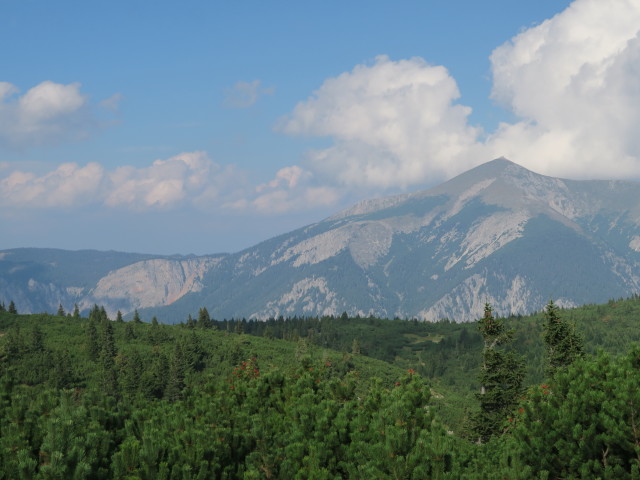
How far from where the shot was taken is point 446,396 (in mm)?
152750

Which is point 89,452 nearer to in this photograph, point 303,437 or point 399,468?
point 303,437

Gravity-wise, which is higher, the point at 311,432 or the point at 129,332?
the point at 311,432

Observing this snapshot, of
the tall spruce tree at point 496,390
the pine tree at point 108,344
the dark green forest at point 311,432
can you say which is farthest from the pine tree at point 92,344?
the dark green forest at point 311,432

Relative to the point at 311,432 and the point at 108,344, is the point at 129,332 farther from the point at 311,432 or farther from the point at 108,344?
the point at 311,432

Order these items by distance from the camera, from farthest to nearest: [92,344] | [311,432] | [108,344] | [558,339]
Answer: [92,344] → [108,344] → [558,339] → [311,432]

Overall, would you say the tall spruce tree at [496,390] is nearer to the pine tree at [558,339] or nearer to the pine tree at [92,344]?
the pine tree at [558,339]

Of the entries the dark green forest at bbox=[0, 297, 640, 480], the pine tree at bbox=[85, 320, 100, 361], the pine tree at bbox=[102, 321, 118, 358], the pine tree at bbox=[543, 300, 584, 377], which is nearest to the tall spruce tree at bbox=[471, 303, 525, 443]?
the pine tree at bbox=[543, 300, 584, 377]

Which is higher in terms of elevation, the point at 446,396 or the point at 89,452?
the point at 89,452

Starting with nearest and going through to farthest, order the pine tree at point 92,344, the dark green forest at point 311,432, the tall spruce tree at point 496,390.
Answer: the dark green forest at point 311,432 → the tall spruce tree at point 496,390 → the pine tree at point 92,344

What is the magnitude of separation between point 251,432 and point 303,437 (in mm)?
1997

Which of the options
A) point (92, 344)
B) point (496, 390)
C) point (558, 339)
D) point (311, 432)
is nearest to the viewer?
point (311, 432)

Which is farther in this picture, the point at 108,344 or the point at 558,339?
the point at 108,344

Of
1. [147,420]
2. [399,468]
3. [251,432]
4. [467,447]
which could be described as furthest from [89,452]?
[467,447]

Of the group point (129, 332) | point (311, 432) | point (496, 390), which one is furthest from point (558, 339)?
point (129, 332)
